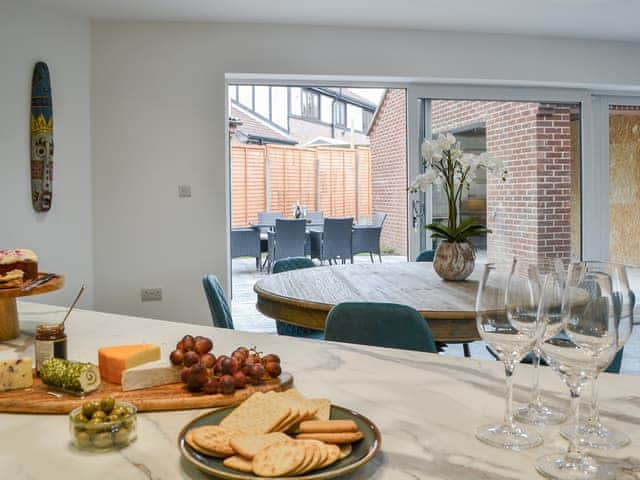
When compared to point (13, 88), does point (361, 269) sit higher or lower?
lower

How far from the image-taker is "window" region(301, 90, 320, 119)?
5.25 metres

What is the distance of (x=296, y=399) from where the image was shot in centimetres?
89

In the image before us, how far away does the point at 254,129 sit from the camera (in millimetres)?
5316

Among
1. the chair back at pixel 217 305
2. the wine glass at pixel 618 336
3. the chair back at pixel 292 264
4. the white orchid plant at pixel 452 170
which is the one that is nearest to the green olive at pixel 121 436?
the wine glass at pixel 618 336

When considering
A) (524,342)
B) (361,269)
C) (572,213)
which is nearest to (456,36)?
(572,213)

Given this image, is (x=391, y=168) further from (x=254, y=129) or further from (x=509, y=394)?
(x=509, y=394)

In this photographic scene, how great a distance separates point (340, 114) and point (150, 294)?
2.16 metres

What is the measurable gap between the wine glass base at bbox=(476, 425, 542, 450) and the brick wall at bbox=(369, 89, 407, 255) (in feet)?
15.2

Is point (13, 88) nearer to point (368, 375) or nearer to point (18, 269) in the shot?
point (18, 269)

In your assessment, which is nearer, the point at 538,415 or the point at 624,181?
the point at 538,415

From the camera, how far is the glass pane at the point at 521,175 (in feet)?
18.1

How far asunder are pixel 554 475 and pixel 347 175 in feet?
15.9

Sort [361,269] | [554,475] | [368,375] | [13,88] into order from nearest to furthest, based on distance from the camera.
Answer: [554,475]
[368,375]
[361,269]
[13,88]

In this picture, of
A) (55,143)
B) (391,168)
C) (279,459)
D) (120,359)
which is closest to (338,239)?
(391,168)
